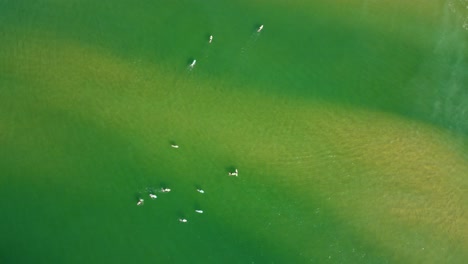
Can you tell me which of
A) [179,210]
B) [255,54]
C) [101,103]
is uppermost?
[255,54]

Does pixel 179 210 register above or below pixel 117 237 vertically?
above

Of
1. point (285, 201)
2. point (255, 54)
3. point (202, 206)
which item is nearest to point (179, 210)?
point (202, 206)

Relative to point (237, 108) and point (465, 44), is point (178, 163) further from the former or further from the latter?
point (465, 44)

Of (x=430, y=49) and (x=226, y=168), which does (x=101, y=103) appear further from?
(x=430, y=49)

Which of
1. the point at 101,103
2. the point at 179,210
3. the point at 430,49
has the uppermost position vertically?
the point at 430,49

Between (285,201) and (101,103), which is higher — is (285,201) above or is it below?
below

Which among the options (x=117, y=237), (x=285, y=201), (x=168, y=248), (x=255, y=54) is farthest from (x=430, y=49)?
(x=117, y=237)
